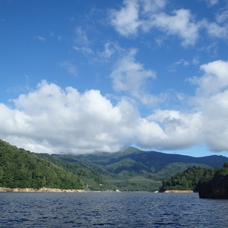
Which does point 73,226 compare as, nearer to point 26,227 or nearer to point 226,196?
point 26,227

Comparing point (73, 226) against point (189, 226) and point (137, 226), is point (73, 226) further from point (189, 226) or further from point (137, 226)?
point (189, 226)

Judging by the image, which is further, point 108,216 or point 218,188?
point 218,188

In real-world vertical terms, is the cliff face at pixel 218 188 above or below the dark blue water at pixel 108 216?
above

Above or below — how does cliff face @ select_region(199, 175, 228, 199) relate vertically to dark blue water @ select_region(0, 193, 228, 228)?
above

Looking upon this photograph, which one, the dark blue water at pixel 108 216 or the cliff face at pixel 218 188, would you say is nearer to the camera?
the dark blue water at pixel 108 216

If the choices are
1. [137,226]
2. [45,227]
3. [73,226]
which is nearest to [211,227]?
[137,226]

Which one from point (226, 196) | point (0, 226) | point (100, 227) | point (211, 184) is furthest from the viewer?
point (211, 184)

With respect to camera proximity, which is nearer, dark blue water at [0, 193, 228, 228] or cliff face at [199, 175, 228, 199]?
dark blue water at [0, 193, 228, 228]

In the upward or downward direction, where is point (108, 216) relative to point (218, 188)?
downward

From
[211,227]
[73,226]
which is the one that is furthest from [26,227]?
[211,227]

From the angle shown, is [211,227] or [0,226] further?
[211,227]

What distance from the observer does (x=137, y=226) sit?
5153 centimetres

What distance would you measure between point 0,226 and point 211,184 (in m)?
140

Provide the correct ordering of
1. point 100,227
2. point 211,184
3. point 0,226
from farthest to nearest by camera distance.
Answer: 1. point 211,184
2. point 100,227
3. point 0,226
